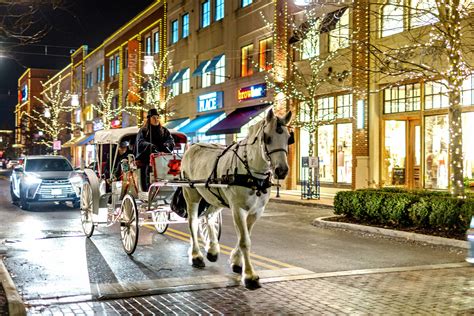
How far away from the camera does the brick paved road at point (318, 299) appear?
6641 mm

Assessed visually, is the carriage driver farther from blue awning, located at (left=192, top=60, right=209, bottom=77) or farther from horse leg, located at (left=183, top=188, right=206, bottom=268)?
blue awning, located at (left=192, top=60, right=209, bottom=77)

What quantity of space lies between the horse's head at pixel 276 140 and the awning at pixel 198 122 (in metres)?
27.1

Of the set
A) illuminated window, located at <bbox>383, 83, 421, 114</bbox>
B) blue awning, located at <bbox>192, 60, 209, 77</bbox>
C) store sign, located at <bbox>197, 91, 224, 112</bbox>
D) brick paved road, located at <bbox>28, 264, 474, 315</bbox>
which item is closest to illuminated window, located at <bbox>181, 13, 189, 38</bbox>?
blue awning, located at <bbox>192, 60, 209, 77</bbox>

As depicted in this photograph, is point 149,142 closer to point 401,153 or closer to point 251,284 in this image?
point 251,284

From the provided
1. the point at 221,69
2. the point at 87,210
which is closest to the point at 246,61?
the point at 221,69

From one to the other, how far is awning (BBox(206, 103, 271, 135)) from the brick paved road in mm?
21267

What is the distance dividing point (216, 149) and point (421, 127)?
14.6 metres

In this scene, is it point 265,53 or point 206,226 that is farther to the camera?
point 265,53

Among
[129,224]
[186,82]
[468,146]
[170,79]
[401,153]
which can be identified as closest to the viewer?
[129,224]

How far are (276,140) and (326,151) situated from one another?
20.3 metres

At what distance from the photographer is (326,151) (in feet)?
89.8

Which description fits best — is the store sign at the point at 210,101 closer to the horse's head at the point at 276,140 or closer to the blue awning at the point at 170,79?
the blue awning at the point at 170,79

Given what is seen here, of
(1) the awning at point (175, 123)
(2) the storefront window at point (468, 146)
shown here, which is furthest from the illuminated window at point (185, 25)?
(2) the storefront window at point (468, 146)

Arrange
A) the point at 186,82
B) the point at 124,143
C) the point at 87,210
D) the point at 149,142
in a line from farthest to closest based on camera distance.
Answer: the point at 186,82 < the point at 87,210 < the point at 124,143 < the point at 149,142
